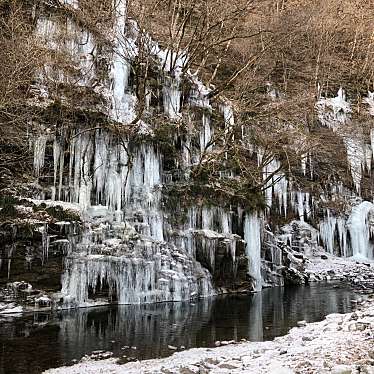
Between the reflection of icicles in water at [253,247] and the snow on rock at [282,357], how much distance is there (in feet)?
25.6

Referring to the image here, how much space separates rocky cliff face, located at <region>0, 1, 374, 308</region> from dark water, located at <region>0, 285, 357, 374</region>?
1120 mm

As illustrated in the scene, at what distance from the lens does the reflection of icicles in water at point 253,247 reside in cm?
1509

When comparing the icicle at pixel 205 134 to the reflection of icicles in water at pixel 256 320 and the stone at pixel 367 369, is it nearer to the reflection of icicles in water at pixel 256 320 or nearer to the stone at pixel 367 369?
the reflection of icicles in water at pixel 256 320

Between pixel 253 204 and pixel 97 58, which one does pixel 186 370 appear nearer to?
pixel 253 204

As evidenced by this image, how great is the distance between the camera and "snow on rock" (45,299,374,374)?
4.80m

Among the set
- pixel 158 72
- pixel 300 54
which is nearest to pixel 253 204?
pixel 158 72

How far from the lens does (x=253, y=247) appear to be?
15.1 meters

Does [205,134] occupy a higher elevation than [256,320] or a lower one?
higher

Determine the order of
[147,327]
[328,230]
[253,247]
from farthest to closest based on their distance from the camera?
1. [328,230]
2. [253,247]
3. [147,327]

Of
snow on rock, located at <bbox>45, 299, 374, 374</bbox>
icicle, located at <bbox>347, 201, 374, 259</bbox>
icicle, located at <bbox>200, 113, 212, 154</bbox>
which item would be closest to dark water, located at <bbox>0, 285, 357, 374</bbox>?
snow on rock, located at <bbox>45, 299, 374, 374</bbox>

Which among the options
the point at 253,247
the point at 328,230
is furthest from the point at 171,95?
the point at 328,230

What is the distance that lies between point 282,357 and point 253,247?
31.6ft

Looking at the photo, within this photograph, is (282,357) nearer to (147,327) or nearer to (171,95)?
(147,327)

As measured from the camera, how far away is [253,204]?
50.7 feet
